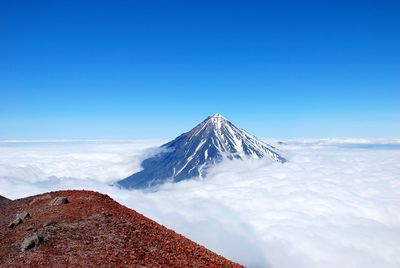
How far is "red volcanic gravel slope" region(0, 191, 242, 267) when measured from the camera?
17.7m

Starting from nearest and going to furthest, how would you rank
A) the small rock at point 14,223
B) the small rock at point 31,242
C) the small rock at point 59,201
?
1. the small rock at point 31,242
2. the small rock at point 14,223
3. the small rock at point 59,201

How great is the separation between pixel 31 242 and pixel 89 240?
9.56 feet

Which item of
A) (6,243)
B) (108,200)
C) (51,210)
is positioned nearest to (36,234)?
(6,243)

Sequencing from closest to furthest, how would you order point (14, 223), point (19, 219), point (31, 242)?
point (31, 242) → point (14, 223) → point (19, 219)

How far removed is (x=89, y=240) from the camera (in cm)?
1944

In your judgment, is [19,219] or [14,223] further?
[19,219]

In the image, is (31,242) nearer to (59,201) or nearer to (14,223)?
(14,223)

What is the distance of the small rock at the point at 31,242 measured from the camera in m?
18.4

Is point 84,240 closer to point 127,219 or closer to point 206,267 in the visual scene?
point 127,219

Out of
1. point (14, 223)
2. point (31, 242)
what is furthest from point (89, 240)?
point (14, 223)

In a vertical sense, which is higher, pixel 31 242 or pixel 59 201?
pixel 59 201

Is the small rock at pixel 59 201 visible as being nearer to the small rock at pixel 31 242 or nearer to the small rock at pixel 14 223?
the small rock at pixel 14 223

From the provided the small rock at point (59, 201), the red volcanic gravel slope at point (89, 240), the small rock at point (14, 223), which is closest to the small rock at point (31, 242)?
the red volcanic gravel slope at point (89, 240)

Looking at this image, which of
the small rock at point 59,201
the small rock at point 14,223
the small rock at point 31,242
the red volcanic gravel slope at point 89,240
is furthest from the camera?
the small rock at point 59,201
